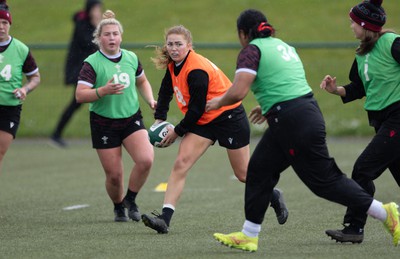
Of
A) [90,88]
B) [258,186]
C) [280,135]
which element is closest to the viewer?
[280,135]

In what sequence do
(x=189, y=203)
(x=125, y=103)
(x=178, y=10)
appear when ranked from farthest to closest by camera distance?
(x=178, y=10)
(x=189, y=203)
(x=125, y=103)

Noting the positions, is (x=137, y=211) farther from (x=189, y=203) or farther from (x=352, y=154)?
(x=352, y=154)

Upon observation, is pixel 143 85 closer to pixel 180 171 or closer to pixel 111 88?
pixel 111 88

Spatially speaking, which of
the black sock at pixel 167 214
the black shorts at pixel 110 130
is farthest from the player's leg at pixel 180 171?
the black shorts at pixel 110 130

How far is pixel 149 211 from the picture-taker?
9688 millimetres

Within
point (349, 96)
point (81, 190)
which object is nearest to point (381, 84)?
point (349, 96)

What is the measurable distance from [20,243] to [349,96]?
3101mm

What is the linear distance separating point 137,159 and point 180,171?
987 mm

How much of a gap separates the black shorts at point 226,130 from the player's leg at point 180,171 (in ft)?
0.21

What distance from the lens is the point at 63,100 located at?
1930 centimetres

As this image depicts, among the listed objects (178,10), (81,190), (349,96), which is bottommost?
(178,10)

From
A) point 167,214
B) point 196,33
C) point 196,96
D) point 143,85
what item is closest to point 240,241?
point 167,214

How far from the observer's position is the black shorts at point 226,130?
8.06 meters

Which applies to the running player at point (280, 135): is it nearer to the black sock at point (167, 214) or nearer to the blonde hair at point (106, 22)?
the black sock at point (167, 214)
